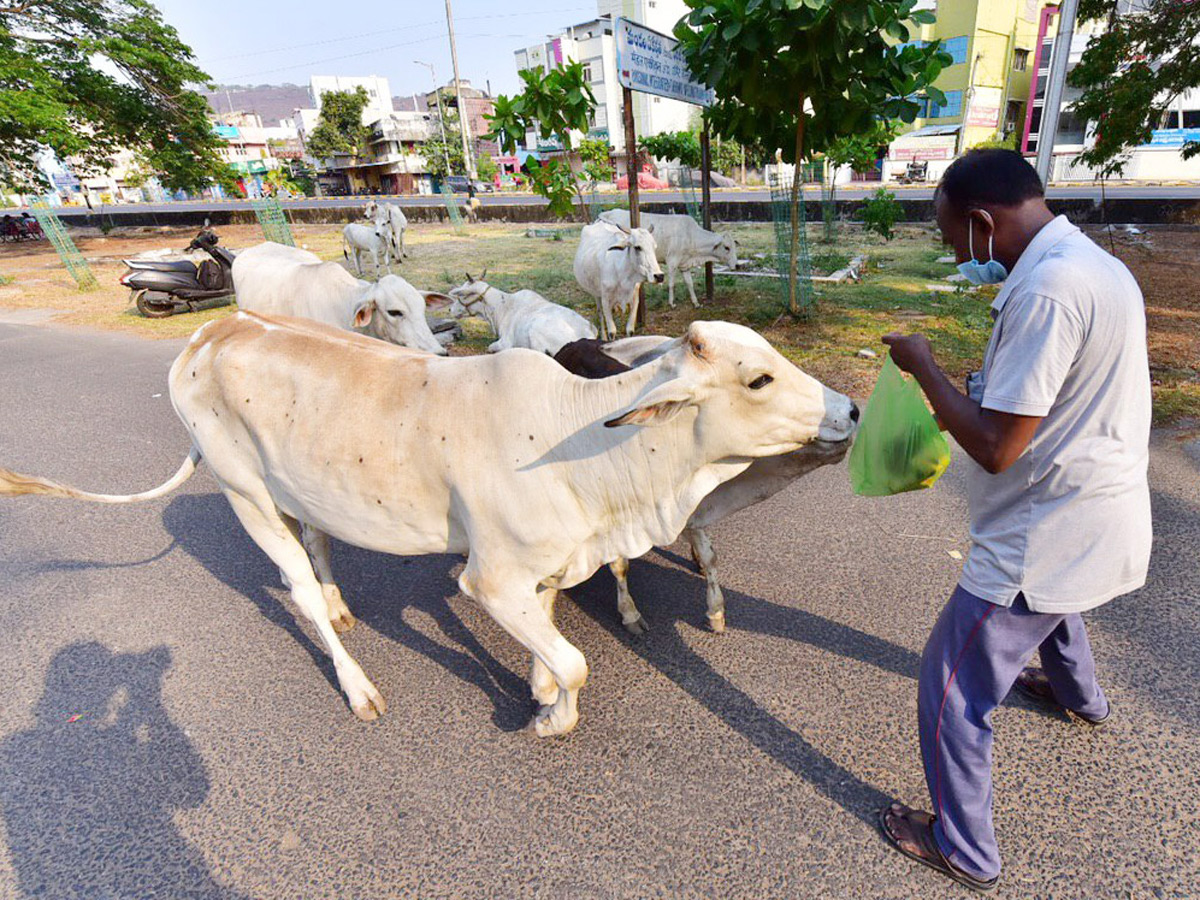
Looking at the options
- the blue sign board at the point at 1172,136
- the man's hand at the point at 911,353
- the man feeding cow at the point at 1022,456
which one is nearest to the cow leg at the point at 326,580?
the man feeding cow at the point at 1022,456

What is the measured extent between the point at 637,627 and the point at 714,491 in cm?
76

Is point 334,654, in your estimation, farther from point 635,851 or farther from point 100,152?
point 100,152

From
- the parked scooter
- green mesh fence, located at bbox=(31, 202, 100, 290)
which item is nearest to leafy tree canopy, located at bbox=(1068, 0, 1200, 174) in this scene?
the parked scooter

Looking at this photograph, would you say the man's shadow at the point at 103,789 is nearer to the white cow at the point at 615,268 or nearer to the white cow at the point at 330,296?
the white cow at the point at 330,296

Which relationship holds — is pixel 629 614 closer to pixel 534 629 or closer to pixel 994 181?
pixel 534 629

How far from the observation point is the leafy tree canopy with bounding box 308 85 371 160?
188 feet

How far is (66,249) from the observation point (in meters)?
14.9

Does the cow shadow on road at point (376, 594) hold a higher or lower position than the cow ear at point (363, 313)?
lower

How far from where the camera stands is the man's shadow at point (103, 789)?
85.7 inches

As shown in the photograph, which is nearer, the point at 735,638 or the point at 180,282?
the point at 735,638

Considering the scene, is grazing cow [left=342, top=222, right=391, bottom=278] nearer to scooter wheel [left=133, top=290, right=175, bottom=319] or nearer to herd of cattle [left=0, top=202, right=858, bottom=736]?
scooter wheel [left=133, top=290, right=175, bottom=319]

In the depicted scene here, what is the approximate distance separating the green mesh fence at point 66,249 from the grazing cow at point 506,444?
15.0 metres

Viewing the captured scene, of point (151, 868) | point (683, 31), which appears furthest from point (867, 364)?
point (151, 868)

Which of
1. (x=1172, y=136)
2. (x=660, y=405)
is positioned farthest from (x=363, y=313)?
(x=1172, y=136)
